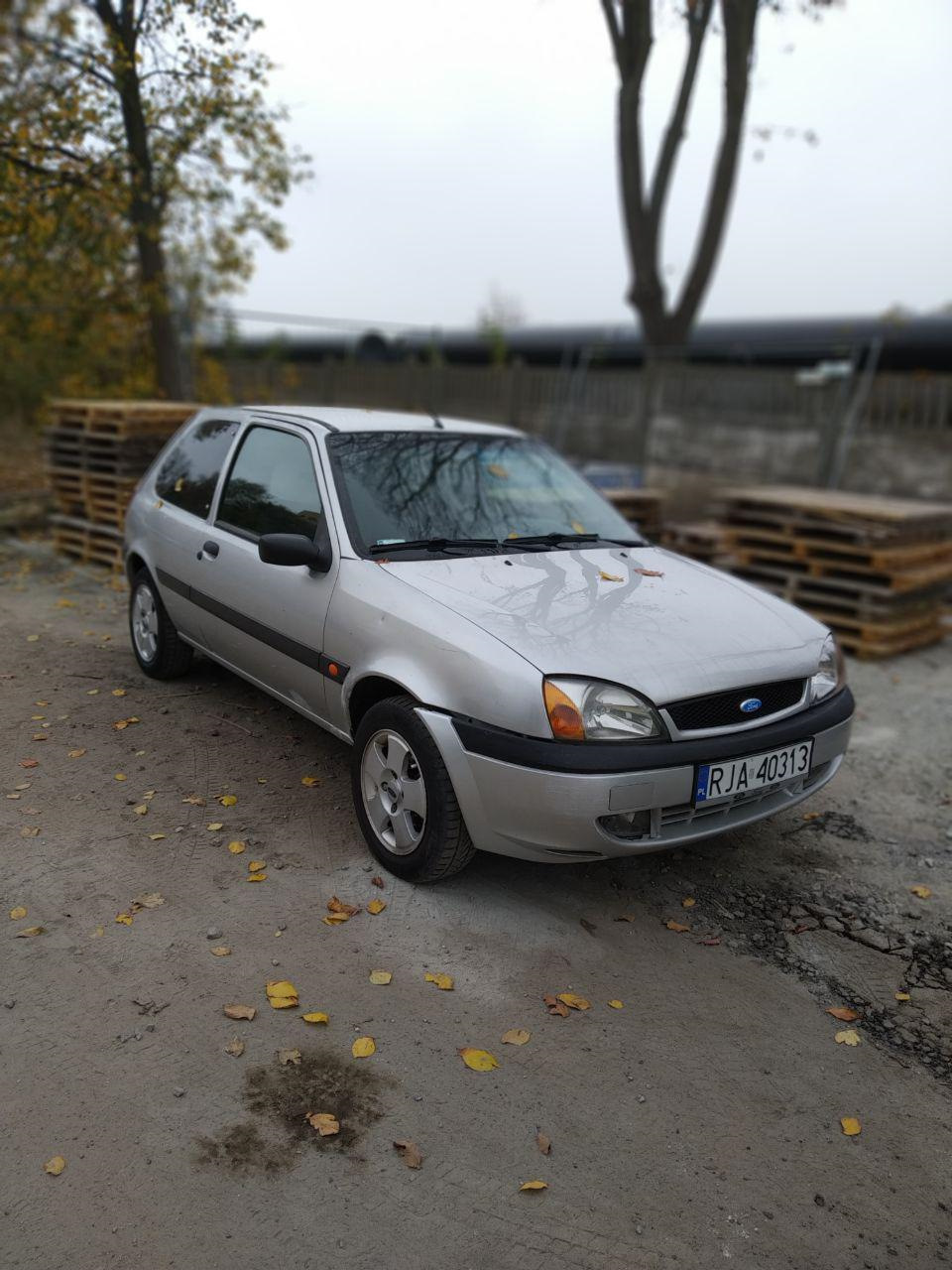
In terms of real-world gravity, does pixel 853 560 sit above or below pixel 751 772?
below

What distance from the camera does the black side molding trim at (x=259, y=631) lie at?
13.0ft

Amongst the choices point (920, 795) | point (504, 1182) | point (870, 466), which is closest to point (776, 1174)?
point (504, 1182)

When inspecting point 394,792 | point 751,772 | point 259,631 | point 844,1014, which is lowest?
point 844,1014

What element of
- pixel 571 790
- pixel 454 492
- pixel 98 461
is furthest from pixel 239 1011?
pixel 98 461

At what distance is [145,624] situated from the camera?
5730 millimetres

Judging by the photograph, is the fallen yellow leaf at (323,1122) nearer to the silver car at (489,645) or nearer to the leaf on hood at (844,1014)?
the silver car at (489,645)

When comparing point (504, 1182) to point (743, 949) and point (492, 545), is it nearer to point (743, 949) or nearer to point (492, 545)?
point (743, 949)

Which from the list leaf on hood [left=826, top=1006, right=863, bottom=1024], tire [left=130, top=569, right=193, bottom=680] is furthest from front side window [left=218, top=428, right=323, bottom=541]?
leaf on hood [left=826, top=1006, right=863, bottom=1024]

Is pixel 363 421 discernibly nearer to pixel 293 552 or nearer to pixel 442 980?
pixel 293 552

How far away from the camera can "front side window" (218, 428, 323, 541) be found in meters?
4.28

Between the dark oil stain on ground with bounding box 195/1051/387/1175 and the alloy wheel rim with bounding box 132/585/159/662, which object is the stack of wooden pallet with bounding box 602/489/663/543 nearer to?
the alloy wheel rim with bounding box 132/585/159/662

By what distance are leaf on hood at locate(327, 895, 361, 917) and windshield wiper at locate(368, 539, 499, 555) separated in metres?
1.31

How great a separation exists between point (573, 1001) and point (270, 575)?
2.17 meters

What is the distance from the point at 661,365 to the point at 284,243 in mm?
4961
